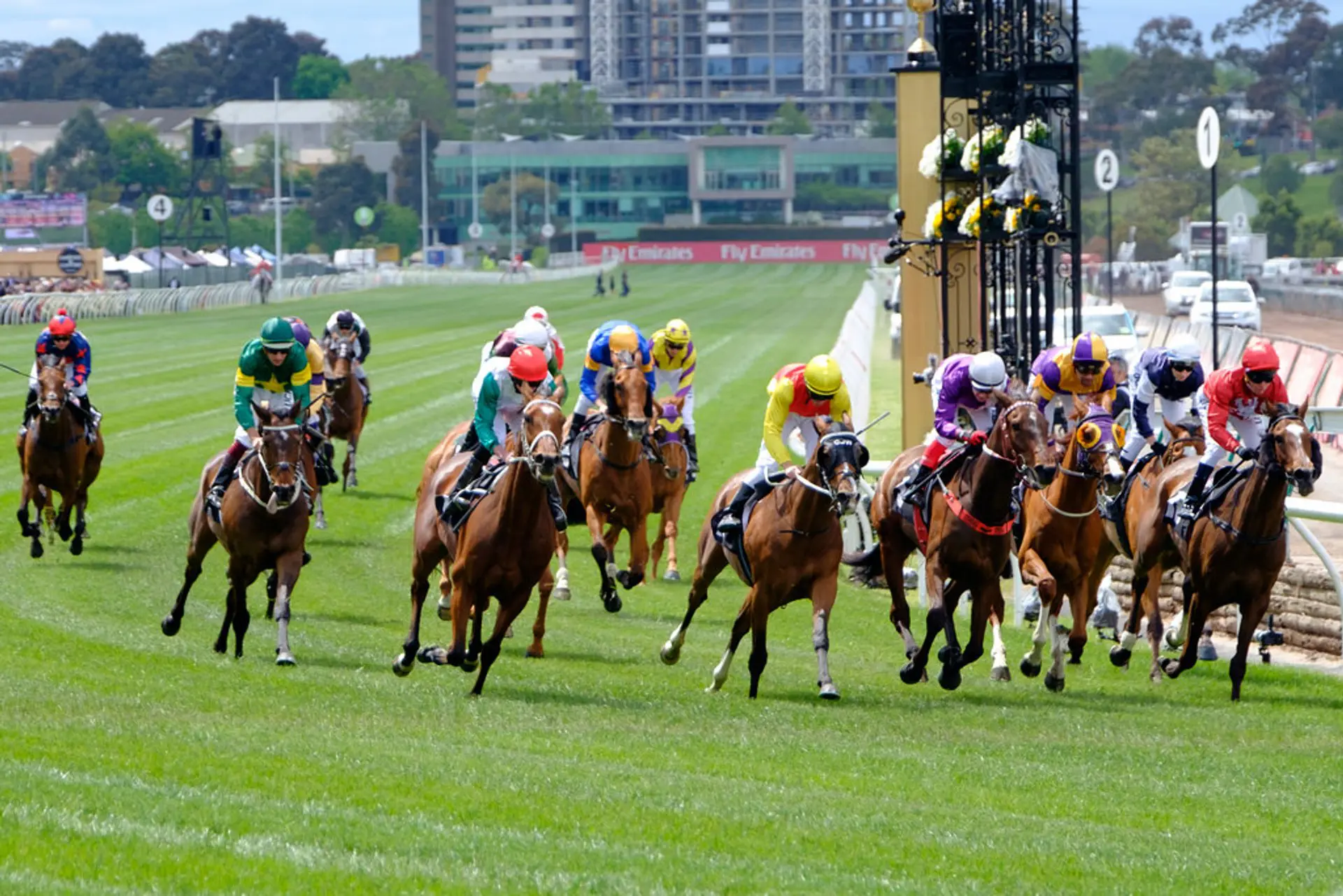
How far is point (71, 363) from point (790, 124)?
534 feet

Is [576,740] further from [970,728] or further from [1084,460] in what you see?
[1084,460]

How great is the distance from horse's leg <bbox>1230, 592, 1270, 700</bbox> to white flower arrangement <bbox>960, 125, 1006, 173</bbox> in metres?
7.02

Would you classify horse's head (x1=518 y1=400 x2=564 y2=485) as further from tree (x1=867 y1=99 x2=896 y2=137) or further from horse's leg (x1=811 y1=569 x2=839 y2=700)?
tree (x1=867 y1=99 x2=896 y2=137)

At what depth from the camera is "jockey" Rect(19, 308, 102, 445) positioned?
1627cm

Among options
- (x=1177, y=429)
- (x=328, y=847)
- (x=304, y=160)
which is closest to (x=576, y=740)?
(x=328, y=847)

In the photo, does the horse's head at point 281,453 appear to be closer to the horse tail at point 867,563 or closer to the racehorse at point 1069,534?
the horse tail at point 867,563

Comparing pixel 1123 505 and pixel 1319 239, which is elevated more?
pixel 1319 239

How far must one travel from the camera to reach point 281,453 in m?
11.5

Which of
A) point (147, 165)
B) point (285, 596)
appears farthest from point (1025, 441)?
point (147, 165)

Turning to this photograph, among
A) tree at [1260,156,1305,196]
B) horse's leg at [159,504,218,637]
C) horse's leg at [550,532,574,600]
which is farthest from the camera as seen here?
tree at [1260,156,1305,196]

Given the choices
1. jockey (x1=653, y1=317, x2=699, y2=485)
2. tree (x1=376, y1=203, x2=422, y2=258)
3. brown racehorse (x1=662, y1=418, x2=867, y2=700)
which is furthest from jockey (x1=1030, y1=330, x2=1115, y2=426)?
tree (x1=376, y1=203, x2=422, y2=258)

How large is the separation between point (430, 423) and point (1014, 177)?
41.7 ft

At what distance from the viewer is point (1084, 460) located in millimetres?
11711

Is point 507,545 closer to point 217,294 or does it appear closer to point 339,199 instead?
point 217,294
